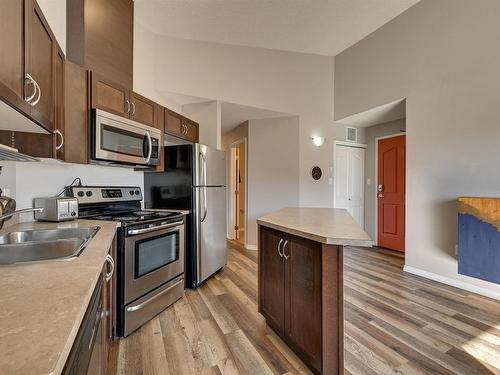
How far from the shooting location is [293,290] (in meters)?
1.62

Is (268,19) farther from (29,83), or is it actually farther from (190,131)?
(29,83)

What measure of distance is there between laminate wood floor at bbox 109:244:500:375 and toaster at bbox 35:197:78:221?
1.00 m

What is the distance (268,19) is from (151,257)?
3139 millimetres

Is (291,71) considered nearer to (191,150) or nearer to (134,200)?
(191,150)

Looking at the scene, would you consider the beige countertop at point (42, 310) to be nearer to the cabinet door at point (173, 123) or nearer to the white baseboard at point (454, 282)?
the cabinet door at point (173, 123)

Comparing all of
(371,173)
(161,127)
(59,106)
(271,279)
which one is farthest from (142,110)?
(371,173)

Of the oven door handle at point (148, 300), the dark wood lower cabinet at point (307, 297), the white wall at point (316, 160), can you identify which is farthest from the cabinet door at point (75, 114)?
the white wall at point (316, 160)

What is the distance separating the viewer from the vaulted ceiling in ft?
9.48

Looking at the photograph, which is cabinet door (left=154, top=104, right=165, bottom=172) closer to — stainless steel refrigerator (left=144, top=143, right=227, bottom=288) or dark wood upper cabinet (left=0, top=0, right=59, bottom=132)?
stainless steel refrigerator (left=144, top=143, right=227, bottom=288)

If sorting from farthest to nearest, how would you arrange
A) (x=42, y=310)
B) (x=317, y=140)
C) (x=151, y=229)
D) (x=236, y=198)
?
1. (x=236, y=198)
2. (x=317, y=140)
3. (x=151, y=229)
4. (x=42, y=310)

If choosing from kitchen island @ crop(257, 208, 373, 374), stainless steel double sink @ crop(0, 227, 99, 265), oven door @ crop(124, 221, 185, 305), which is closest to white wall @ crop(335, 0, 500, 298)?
kitchen island @ crop(257, 208, 373, 374)

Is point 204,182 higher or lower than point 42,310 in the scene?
higher

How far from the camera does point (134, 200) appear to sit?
2.73 m

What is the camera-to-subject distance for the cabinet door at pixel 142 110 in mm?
2330
